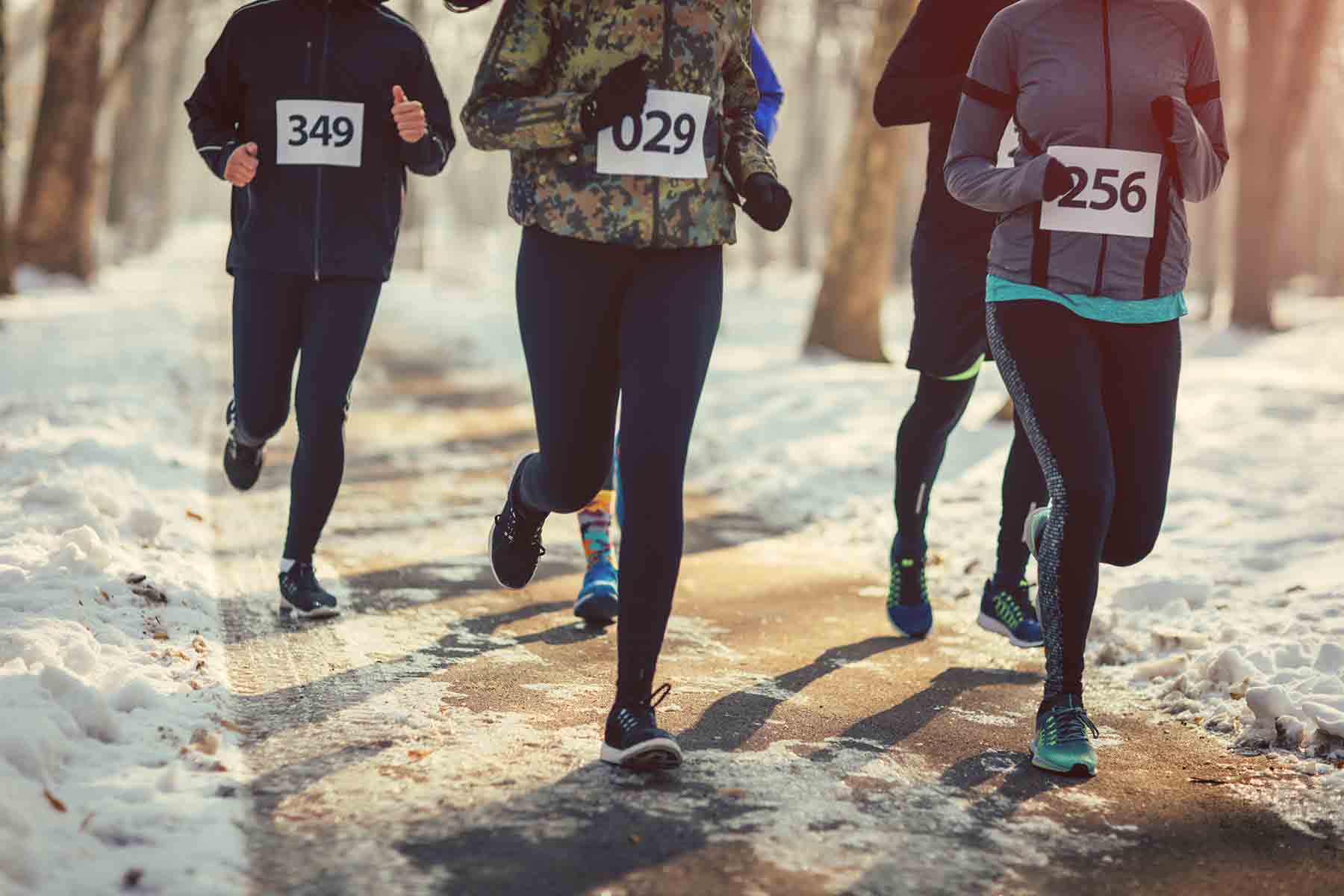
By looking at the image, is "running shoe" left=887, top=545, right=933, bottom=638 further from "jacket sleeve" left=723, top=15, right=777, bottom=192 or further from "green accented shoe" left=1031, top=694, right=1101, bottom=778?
"jacket sleeve" left=723, top=15, right=777, bottom=192

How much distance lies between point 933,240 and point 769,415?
555 centimetres

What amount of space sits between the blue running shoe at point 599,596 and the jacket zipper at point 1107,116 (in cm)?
204

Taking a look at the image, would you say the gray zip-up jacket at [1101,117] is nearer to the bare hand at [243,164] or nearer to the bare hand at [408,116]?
the bare hand at [408,116]

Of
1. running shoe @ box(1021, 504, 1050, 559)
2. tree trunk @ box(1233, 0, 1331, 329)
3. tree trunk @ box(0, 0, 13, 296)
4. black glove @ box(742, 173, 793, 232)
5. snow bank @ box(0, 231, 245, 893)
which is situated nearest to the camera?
snow bank @ box(0, 231, 245, 893)

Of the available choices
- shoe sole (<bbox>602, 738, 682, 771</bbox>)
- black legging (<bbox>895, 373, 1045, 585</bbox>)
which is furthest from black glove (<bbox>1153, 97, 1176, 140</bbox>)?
shoe sole (<bbox>602, 738, 682, 771</bbox>)

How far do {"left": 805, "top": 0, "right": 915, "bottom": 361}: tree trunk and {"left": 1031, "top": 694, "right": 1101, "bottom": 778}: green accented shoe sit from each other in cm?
969

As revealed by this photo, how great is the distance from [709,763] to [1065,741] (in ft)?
3.08

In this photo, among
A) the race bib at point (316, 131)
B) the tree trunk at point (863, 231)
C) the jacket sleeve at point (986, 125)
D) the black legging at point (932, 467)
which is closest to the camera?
the jacket sleeve at point (986, 125)

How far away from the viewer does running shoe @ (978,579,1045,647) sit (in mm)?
4988

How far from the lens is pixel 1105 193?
3.71 m

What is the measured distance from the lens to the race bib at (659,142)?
11.1 ft

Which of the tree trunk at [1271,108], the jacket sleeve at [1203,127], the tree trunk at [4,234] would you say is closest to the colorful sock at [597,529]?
the jacket sleeve at [1203,127]

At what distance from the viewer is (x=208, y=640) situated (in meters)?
4.36

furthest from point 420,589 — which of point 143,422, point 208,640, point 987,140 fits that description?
point 143,422
